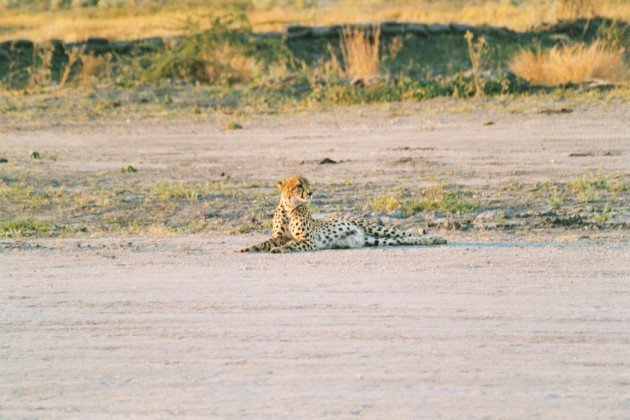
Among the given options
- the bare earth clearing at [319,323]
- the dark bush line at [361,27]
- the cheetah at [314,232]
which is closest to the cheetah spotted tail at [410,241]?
the cheetah at [314,232]

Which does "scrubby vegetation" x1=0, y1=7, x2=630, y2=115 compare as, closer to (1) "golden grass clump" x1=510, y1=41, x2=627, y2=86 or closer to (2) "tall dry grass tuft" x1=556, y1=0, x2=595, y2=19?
(1) "golden grass clump" x1=510, y1=41, x2=627, y2=86

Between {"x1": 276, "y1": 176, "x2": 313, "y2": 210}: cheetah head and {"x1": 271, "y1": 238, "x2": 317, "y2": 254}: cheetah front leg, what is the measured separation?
39 cm

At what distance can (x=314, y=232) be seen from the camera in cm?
1149

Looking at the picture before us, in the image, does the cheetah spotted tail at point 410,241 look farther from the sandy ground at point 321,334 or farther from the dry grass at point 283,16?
the dry grass at point 283,16

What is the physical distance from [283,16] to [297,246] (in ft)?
128

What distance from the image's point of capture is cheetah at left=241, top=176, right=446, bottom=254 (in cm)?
1146

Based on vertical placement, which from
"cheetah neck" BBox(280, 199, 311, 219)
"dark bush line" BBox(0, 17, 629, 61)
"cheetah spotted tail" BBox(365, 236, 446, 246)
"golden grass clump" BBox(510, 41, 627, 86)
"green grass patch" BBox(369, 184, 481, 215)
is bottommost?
"green grass patch" BBox(369, 184, 481, 215)

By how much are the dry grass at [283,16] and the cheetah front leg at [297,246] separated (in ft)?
80.2

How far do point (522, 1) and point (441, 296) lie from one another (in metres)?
50.7

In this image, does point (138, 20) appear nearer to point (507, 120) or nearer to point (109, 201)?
point (507, 120)

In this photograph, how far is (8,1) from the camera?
66.1m

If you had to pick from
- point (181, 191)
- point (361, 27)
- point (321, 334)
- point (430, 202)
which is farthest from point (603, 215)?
point (361, 27)

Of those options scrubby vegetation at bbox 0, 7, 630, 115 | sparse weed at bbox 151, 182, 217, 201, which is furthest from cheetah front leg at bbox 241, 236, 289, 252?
scrubby vegetation at bbox 0, 7, 630, 115

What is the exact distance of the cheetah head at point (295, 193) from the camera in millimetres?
11586
